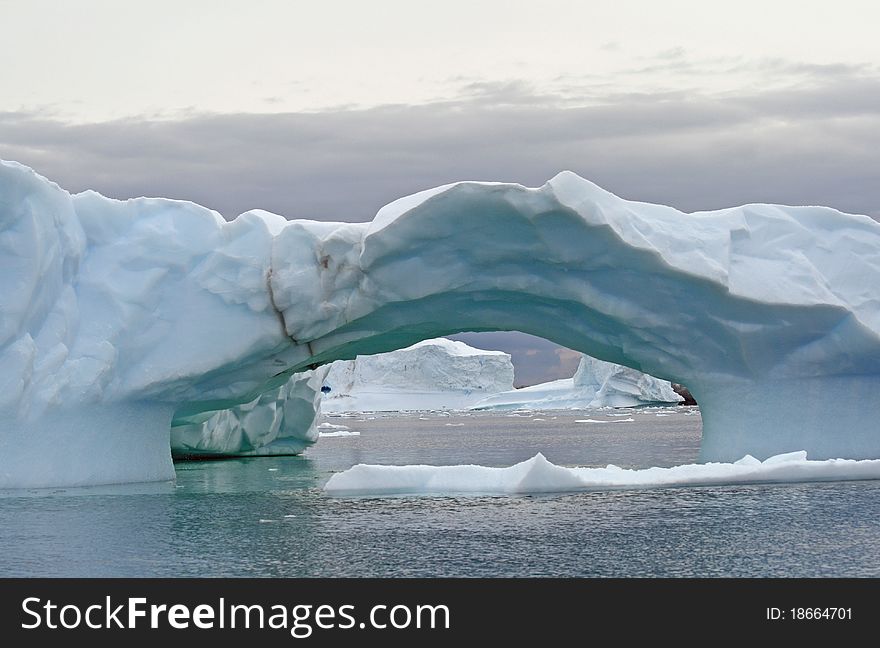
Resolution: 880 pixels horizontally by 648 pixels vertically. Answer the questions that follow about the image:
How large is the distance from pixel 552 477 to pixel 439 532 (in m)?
2.89

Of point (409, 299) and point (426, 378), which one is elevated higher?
point (409, 299)

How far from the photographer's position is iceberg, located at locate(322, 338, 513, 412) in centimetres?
6059

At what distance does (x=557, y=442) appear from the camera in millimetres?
26547

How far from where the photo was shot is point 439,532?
9586 mm

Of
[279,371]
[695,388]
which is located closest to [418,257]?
[279,371]

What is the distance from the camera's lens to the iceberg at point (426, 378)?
199ft

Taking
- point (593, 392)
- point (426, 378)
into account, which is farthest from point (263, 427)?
point (426, 378)

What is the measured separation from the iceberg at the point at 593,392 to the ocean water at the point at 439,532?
33.7m

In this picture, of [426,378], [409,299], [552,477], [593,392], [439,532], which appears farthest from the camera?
[426,378]

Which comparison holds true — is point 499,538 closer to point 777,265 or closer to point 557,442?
point 777,265

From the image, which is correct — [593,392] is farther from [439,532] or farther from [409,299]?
[439,532]

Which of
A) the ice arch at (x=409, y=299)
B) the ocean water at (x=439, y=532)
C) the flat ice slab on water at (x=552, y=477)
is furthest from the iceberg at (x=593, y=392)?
the ocean water at (x=439, y=532)

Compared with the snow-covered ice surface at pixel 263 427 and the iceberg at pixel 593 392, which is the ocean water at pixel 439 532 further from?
the iceberg at pixel 593 392

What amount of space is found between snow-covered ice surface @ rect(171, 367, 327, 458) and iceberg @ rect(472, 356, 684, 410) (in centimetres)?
2365
